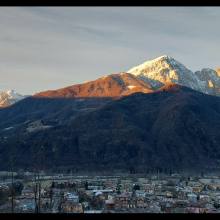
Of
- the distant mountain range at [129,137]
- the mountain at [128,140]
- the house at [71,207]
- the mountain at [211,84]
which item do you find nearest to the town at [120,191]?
the house at [71,207]

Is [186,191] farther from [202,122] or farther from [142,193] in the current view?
[202,122]

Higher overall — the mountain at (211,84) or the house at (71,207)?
the mountain at (211,84)

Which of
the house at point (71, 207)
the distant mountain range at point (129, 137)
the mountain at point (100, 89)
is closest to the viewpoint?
the house at point (71, 207)

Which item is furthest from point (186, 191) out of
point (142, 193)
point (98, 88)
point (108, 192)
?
point (98, 88)

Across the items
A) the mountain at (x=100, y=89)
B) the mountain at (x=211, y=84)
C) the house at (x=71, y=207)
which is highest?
the mountain at (x=211, y=84)

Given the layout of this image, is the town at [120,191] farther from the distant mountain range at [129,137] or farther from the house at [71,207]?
the distant mountain range at [129,137]

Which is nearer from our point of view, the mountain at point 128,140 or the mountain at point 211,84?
the mountain at point 128,140

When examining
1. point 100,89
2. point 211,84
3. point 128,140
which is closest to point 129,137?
point 128,140

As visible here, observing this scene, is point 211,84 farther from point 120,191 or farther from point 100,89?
point 120,191
